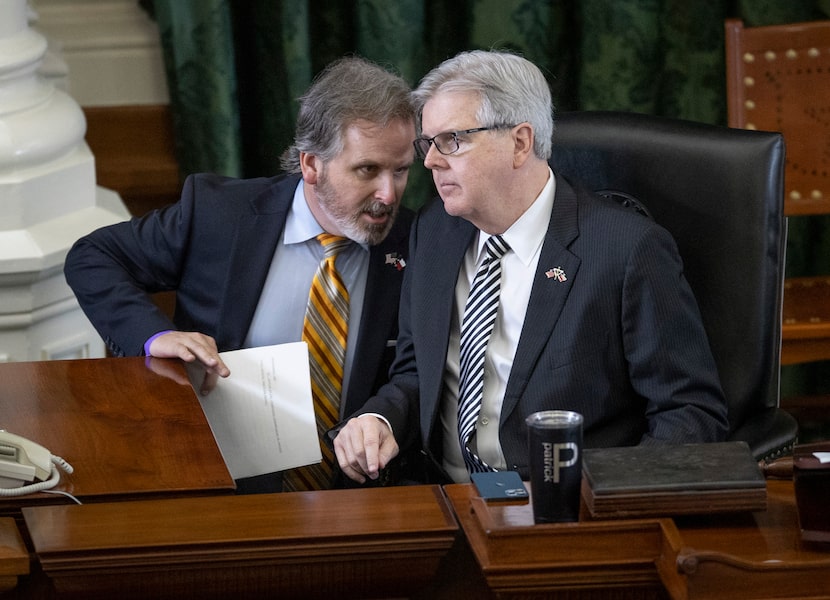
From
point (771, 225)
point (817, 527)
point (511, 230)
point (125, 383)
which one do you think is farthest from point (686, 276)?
point (125, 383)

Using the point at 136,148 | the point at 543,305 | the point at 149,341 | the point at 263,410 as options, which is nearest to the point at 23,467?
the point at 263,410

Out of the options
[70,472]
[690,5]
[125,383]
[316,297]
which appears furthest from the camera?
[690,5]

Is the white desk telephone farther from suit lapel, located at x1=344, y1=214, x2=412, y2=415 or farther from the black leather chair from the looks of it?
the black leather chair

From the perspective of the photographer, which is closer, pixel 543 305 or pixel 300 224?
pixel 543 305

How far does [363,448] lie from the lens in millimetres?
2137

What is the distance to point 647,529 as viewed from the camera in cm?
151

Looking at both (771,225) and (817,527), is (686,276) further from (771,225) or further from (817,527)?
(817,527)

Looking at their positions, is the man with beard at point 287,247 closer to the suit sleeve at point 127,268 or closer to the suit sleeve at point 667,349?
the suit sleeve at point 127,268

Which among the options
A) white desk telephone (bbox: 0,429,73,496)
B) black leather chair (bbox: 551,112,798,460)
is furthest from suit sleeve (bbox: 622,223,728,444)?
white desk telephone (bbox: 0,429,73,496)

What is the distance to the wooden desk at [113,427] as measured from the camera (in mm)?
1741

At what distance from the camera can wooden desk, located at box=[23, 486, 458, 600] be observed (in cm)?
151

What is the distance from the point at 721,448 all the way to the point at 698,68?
202 cm

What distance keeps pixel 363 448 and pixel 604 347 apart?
1.46 ft

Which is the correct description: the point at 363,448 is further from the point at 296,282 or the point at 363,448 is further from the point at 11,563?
the point at 11,563
